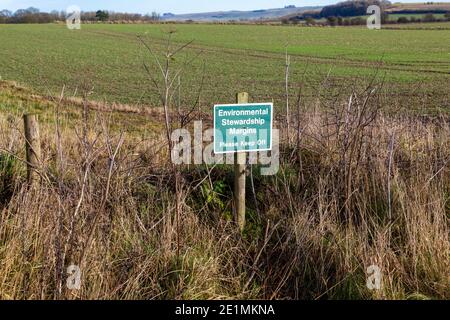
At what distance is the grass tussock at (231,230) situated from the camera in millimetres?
3490

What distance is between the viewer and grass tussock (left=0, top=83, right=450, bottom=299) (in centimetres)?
349

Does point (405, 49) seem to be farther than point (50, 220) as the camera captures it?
Yes

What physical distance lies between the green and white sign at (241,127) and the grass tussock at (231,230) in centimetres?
42

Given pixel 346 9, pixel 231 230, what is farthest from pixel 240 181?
pixel 346 9

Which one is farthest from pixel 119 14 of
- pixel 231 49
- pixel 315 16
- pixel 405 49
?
pixel 405 49

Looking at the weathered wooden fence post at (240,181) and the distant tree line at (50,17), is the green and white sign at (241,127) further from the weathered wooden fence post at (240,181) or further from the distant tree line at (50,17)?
the distant tree line at (50,17)

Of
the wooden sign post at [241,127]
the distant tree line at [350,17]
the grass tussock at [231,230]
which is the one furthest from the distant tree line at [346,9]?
the wooden sign post at [241,127]

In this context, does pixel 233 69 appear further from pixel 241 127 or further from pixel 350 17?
pixel 350 17

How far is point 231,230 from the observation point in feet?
Answer: 14.1

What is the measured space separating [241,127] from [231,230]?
0.81 m

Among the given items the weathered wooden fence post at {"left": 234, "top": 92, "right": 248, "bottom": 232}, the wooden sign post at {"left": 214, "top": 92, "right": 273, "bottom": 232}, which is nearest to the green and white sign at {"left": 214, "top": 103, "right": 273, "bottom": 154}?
the wooden sign post at {"left": 214, "top": 92, "right": 273, "bottom": 232}

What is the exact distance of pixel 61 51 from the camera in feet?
153

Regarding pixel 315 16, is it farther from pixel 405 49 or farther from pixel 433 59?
pixel 433 59
